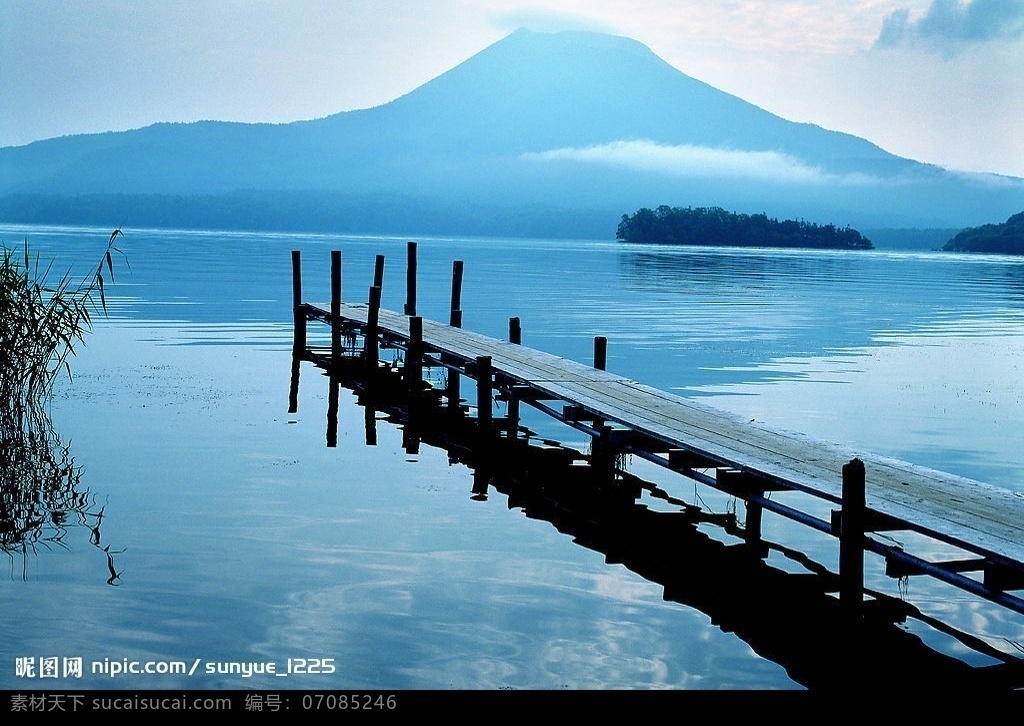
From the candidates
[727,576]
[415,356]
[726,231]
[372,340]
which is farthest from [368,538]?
[726,231]

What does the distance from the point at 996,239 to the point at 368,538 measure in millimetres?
178238

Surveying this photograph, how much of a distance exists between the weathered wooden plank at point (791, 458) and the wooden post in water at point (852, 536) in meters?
0.20

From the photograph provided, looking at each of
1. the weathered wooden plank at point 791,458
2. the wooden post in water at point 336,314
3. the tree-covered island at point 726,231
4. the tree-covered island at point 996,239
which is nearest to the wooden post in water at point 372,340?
the wooden post in water at point 336,314

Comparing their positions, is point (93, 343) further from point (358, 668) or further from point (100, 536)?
point (358, 668)

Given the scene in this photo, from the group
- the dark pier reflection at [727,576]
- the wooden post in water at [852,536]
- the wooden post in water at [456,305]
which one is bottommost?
the dark pier reflection at [727,576]

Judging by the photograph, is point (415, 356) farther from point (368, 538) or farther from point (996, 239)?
point (996, 239)

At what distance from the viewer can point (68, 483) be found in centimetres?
1352

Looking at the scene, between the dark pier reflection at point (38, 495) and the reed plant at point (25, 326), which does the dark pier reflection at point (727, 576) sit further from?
the reed plant at point (25, 326)

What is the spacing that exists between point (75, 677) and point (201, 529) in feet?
12.5

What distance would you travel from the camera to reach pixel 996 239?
6870 inches

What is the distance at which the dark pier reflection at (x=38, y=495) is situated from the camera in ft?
36.0

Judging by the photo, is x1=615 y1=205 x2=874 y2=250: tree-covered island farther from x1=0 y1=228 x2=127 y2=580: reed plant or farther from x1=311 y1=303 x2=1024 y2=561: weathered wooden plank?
x1=0 y1=228 x2=127 y2=580: reed plant

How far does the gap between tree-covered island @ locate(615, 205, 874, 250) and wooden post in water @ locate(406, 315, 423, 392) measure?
15268cm

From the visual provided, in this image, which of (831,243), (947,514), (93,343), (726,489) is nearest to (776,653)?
(947,514)
